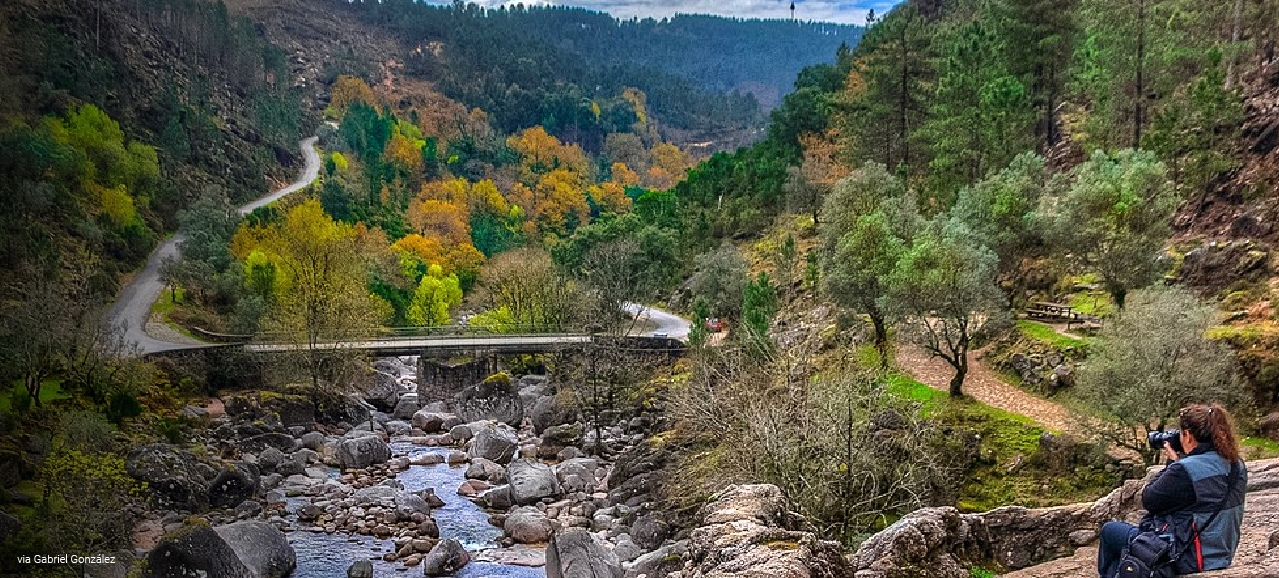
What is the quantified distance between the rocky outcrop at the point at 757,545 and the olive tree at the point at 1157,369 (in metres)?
15.2

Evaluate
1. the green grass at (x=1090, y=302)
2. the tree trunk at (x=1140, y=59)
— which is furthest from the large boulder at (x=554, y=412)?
the tree trunk at (x=1140, y=59)

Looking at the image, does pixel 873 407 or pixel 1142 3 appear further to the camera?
pixel 1142 3

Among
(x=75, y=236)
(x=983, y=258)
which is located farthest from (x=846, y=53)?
(x=75, y=236)

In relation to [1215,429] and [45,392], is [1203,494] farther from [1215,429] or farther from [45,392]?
[45,392]

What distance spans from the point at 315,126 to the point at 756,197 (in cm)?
9704

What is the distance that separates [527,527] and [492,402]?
815 inches

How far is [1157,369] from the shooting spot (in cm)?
2234

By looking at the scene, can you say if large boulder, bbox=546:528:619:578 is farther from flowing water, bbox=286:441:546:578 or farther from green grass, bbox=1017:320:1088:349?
green grass, bbox=1017:320:1088:349

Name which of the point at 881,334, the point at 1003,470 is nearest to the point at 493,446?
the point at 881,334

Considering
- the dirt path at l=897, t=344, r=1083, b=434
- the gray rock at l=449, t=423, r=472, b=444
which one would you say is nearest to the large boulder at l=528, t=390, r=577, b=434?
the gray rock at l=449, t=423, r=472, b=444

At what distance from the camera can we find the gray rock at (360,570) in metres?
27.0

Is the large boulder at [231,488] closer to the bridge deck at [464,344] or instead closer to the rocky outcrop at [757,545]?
the bridge deck at [464,344]

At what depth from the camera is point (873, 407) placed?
26.1 meters

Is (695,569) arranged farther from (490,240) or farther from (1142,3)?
(490,240)
